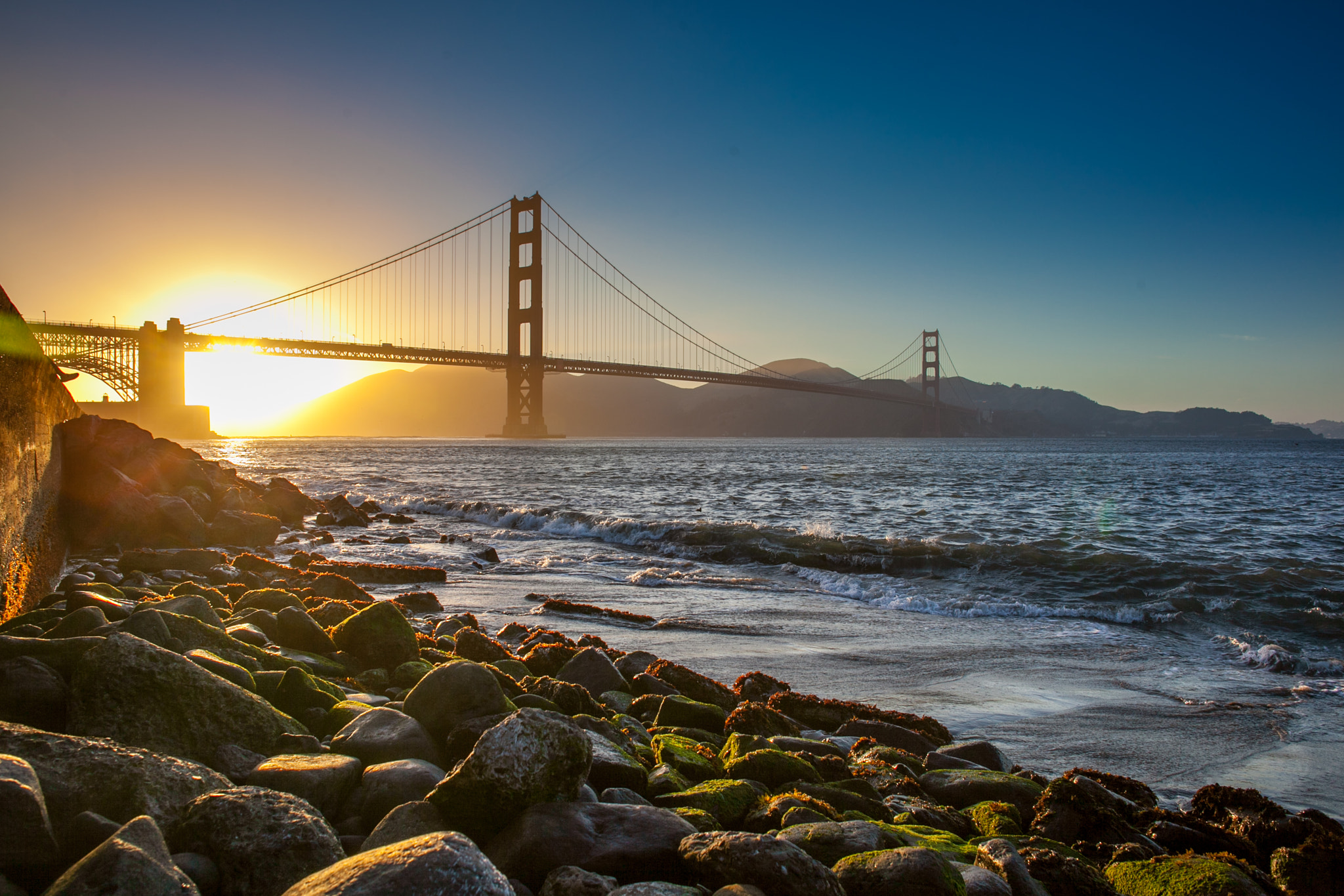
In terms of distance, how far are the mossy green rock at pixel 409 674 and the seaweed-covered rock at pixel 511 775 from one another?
1.58 meters

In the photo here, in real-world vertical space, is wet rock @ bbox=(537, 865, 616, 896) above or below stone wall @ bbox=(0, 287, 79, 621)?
below

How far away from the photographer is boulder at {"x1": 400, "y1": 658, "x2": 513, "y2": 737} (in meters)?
2.27

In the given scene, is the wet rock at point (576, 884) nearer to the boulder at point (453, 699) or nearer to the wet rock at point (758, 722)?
the boulder at point (453, 699)

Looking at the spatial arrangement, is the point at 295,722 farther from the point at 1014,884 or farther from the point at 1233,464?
the point at 1233,464

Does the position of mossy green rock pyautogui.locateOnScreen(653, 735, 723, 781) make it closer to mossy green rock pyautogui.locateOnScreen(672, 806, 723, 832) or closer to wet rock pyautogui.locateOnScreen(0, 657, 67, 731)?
mossy green rock pyautogui.locateOnScreen(672, 806, 723, 832)

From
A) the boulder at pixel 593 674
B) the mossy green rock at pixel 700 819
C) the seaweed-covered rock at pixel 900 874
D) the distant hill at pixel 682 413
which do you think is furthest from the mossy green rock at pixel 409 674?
the distant hill at pixel 682 413

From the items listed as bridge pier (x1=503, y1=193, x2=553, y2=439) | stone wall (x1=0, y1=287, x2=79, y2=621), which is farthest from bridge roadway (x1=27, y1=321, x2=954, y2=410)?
stone wall (x1=0, y1=287, x2=79, y2=621)

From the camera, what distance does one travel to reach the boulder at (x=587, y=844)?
1.63m

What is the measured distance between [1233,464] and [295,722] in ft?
152

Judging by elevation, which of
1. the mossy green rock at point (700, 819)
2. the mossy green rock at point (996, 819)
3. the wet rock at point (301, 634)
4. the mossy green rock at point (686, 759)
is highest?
the wet rock at point (301, 634)

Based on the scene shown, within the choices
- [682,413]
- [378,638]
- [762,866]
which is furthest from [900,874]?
[682,413]

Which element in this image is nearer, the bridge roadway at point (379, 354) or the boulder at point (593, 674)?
the boulder at point (593, 674)

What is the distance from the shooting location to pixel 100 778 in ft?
4.99

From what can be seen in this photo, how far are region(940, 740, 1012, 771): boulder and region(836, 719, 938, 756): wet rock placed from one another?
5.4 inches
